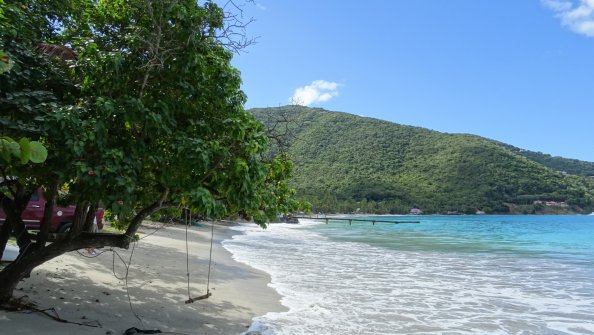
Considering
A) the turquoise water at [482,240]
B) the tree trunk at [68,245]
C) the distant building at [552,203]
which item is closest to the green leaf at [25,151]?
the tree trunk at [68,245]

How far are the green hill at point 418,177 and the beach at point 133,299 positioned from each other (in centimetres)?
9259

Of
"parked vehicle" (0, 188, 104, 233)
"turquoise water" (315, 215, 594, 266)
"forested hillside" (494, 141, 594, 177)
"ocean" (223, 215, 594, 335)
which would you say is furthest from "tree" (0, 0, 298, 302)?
"forested hillside" (494, 141, 594, 177)

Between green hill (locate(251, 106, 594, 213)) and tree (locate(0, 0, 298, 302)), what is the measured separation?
98.0 m

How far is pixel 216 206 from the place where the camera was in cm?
457

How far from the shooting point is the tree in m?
4.07

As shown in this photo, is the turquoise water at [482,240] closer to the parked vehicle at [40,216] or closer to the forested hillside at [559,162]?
the parked vehicle at [40,216]

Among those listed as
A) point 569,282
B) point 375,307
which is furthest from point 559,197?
point 375,307

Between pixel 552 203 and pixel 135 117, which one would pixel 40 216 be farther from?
pixel 552 203

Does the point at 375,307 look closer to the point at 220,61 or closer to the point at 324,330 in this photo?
the point at 324,330

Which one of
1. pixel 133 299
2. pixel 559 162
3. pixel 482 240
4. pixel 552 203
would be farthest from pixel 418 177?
pixel 133 299

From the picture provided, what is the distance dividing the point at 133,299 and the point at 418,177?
125 m

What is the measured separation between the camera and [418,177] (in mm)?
127375

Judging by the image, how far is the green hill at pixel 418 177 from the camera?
11538 cm

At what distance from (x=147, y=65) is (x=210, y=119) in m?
0.98
